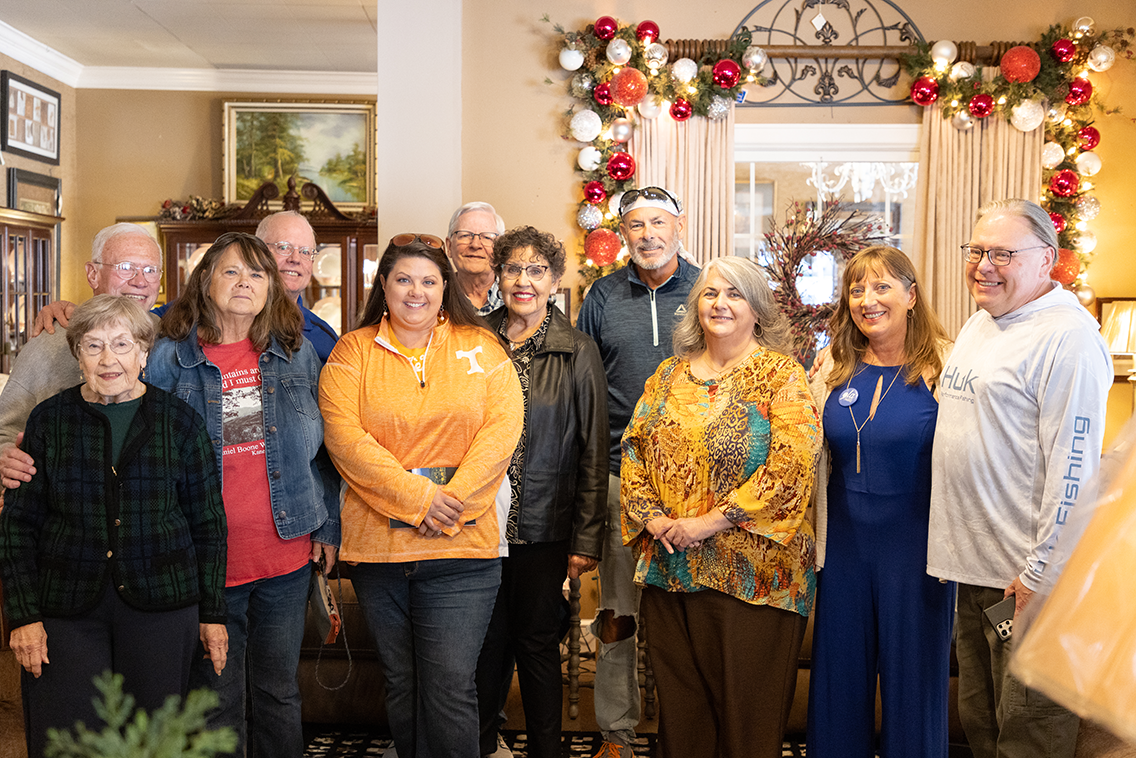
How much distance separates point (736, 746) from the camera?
7.38 feet

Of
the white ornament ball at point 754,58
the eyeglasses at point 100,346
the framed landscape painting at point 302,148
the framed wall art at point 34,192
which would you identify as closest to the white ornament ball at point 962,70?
the white ornament ball at point 754,58

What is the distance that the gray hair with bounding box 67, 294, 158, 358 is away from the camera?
1.96 meters

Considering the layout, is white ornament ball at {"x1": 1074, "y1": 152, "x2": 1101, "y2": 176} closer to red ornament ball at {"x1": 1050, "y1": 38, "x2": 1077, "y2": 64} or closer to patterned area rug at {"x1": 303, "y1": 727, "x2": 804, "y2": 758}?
red ornament ball at {"x1": 1050, "y1": 38, "x2": 1077, "y2": 64}

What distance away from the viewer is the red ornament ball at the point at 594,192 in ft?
17.2

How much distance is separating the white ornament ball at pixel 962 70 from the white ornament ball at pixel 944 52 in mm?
57

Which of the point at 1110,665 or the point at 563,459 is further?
the point at 563,459

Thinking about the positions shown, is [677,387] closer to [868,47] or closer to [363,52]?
[868,47]

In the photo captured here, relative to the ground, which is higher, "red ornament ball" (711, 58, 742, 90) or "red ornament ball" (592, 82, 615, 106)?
"red ornament ball" (711, 58, 742, 90)

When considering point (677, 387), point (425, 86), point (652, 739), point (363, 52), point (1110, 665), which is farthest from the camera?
point (363, 52)

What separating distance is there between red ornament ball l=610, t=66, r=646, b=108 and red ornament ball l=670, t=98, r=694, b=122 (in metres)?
0.25

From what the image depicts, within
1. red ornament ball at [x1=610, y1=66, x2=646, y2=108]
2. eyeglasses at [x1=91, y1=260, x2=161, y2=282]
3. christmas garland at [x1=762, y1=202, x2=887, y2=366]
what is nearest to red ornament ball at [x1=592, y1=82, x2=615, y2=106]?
red ornament ball at [x1=610, y1=66, x2=646, y2=108]

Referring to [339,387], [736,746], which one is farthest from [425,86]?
[736,746]

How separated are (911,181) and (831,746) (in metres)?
4.44

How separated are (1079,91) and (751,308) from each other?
163 inches
